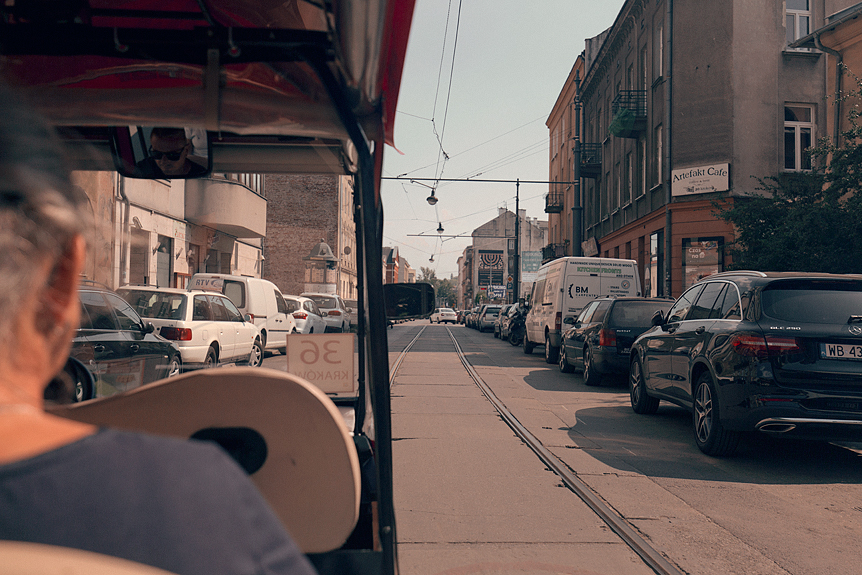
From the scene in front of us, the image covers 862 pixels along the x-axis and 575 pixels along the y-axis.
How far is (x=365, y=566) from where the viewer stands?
187cm

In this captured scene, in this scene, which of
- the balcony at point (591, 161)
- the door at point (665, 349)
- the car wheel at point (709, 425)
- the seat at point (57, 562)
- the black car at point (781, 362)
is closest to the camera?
the seat at point (57, 562)

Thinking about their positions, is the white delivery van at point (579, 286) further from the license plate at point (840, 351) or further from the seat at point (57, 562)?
the seat at point (57, 562)

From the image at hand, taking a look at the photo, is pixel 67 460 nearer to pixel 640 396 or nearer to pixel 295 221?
pixel 295 221

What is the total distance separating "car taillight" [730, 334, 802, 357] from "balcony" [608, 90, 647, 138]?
2270 centimetres

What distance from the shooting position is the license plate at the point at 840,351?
5965mm

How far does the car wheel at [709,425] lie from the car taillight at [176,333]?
4534 mm

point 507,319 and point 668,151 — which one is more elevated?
point 668,151

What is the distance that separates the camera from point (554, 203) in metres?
49.0

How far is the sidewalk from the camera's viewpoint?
3910mm

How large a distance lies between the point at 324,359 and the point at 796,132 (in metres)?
24.0

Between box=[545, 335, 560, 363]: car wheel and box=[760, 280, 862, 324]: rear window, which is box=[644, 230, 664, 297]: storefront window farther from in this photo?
box=[760, 280, 862, 324]: rear window

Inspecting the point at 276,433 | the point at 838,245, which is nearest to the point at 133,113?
the point at 276,433

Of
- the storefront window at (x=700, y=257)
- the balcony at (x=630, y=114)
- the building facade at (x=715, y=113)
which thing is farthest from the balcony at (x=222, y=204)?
the balcony at (x=630, y=114)

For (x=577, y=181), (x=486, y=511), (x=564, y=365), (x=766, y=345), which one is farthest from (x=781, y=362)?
(x=577, y=181)
